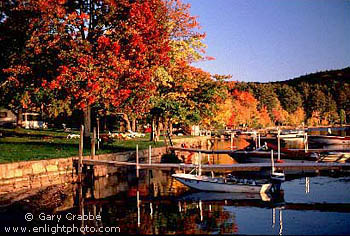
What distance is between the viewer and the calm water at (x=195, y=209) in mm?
14875

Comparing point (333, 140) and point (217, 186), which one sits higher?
point (333, 140)

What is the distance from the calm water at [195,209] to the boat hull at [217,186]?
35cm

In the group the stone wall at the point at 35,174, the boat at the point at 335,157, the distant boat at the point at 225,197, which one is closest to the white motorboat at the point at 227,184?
the distant boat at the point at 225,197

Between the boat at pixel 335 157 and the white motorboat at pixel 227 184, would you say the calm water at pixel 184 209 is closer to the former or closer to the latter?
the white motorboat at pixel 227 184

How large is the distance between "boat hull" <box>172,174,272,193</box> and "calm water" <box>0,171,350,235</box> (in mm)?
347

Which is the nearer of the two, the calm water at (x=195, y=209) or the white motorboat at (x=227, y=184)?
the calm water at (x=195, y=209)

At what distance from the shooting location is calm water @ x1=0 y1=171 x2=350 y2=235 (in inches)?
586

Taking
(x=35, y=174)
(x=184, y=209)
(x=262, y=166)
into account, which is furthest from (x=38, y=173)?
(x=262, y=166)

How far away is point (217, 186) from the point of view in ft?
70.2

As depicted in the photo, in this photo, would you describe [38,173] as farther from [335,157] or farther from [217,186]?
[335,157]

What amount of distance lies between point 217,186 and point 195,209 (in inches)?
151

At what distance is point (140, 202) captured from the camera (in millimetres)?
19531

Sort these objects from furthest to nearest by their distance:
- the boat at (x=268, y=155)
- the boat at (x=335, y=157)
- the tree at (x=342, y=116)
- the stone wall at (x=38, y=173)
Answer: the tree at (x=342, y=116)
the boat at (x=335, y=157)
the boat at (x=268, y=155)
the stone wall at (x=38, y=173)

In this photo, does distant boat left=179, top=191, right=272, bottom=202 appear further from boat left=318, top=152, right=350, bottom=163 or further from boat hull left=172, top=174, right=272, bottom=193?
boat left=318, top=152, right=350, bottom=163
